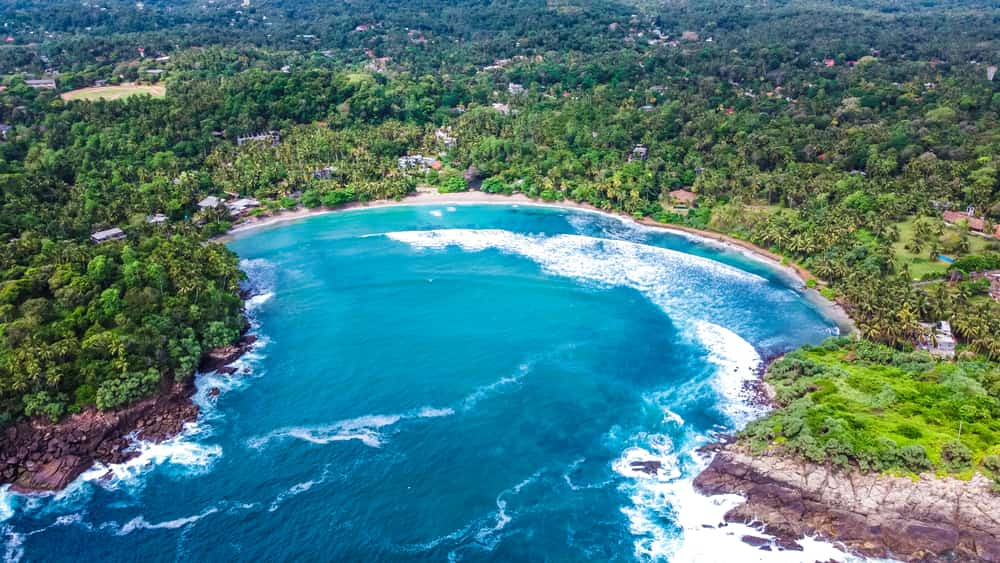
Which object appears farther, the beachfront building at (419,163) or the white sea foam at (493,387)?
the beachfront building at (419,163)

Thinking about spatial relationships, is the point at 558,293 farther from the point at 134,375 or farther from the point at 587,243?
the point at 134,375

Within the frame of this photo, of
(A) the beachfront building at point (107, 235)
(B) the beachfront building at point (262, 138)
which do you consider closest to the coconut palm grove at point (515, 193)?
(A) the beachfront building at point (107, 235)

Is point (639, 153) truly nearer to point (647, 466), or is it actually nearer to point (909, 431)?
point (909, 431)

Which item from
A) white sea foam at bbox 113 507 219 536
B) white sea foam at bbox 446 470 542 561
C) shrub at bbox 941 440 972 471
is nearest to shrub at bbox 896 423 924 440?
shrub at bbox 941 440 972 471

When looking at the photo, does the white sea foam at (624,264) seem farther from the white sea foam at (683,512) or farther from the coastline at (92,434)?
the coastline at (92,434)

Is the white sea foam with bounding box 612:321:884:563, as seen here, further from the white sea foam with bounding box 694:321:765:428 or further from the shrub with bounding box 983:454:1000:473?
the shrub with bounding box 983:454:1000:473

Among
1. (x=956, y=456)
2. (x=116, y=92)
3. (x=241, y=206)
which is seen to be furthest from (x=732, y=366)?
(x=116, y=92)
